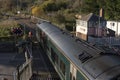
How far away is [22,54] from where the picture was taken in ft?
86.2

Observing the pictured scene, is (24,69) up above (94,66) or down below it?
below

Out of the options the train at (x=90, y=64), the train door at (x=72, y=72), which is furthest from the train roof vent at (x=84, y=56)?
the train door at (x=72, y=72)

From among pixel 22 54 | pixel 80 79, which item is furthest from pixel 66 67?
pixel 22 54

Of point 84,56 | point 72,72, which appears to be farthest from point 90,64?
point 72,72

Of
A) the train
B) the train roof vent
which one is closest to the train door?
the train

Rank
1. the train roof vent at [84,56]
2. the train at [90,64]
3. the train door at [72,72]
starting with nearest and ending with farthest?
the train at [90,64] < the train roof vent at [84,56] < the train door at [72,72]

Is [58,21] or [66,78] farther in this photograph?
[58,21]

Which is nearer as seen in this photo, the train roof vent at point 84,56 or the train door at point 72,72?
the train roof vent at point 84,56

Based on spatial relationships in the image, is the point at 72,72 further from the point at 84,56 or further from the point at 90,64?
the point at 90,64

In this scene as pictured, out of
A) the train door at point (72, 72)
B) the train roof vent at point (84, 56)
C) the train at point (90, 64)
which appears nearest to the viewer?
the train at point (90, 64)

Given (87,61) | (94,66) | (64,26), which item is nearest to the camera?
(94,66)

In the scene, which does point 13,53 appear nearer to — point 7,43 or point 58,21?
point 7,43

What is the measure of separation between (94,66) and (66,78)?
341 cm

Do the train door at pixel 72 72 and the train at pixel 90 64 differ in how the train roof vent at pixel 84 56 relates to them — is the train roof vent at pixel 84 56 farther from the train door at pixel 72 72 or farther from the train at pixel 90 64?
the train door at pixel 72 72
